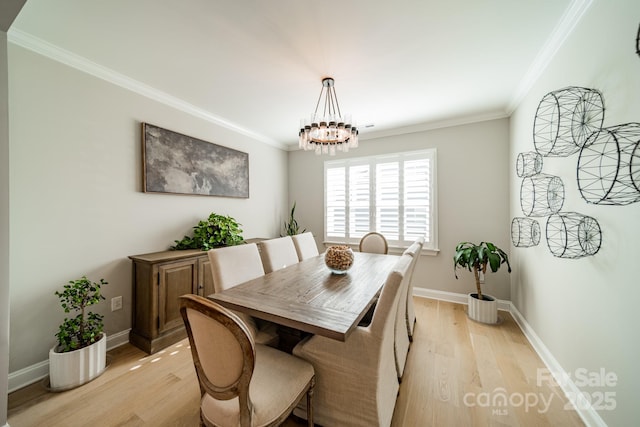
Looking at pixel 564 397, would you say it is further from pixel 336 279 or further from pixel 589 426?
pixel 336 279

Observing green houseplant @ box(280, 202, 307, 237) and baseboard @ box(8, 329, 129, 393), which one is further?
green houseplant @ box(280, 202, 307, 237)

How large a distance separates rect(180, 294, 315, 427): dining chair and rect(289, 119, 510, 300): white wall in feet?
9.73

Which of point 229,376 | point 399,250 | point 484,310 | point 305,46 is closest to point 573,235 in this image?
point 484,310

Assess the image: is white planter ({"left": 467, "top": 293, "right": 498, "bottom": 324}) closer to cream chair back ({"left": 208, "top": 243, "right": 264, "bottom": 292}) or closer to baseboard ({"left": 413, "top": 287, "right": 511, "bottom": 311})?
baseboard ({"left": 413, "top": 287, "right": 511, "bottom": 311})

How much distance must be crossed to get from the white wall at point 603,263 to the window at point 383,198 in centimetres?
152

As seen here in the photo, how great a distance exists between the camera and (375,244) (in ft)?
10.5

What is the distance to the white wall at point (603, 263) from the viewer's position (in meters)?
1.12

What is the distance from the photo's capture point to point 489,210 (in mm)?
3076

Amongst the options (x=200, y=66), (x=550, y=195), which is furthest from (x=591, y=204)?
(x=200, y=66)

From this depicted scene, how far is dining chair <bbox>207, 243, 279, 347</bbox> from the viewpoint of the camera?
162 centimetres

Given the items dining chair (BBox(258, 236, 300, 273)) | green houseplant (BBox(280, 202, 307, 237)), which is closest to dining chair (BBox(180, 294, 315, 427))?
dining chair (BBox(258, 236, 300, 273))

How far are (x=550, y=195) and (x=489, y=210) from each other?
1.26m

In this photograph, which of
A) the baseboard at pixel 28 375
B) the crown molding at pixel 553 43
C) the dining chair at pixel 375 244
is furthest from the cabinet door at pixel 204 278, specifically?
the crown molding at pixel 553 43

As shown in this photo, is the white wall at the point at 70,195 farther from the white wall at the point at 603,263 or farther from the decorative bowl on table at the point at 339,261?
the white wall at the point at 603,263
